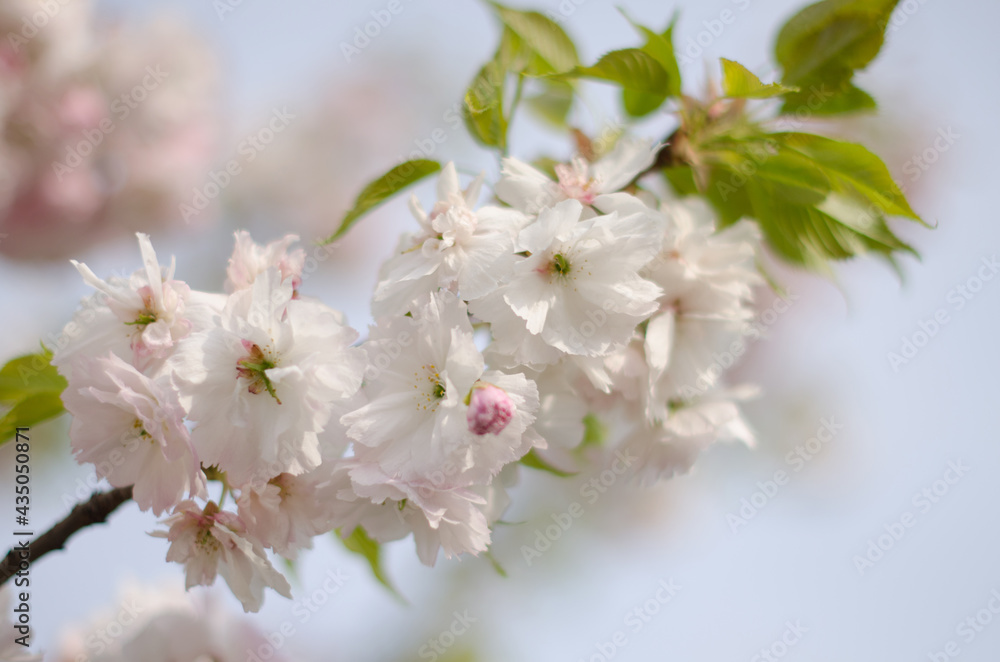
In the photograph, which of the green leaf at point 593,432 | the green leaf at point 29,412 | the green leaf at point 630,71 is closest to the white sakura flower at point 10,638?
the green leaf at point 29,412

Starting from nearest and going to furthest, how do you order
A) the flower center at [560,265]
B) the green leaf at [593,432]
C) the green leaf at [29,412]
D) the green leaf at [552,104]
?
the flower center at [560,265] → the green leaf at [29,412] → the green leaf at [593,432] → the green leaf at [552,104]

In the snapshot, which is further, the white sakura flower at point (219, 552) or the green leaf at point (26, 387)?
the green leaf at point (26, 387)

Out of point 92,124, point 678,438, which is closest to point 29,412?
point 678,438

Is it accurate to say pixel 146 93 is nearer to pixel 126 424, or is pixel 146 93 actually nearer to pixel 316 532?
pixel 126 424

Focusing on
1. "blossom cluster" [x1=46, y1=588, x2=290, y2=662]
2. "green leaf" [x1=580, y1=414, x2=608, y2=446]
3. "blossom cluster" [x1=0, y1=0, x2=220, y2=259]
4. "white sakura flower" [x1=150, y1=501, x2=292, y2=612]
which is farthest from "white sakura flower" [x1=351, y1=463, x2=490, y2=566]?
"blossom cluster" [x1=0, y1=0, x2=220, y2=259]

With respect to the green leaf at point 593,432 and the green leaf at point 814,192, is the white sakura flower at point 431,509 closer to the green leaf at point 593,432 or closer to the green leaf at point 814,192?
the green leaf at point 593,432

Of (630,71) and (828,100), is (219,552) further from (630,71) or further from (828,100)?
(828,100)

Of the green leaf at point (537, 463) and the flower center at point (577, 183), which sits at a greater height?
the flower center at point (577, 183)

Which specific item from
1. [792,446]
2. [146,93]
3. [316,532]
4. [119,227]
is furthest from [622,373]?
[792,446]
